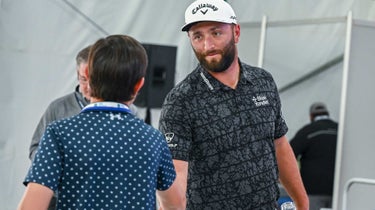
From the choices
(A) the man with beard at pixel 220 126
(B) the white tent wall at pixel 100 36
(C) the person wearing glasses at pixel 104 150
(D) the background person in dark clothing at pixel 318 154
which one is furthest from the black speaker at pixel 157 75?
(C) the person wearing glasses at pixel 104 150

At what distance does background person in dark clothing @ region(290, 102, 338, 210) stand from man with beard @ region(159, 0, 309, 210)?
154 inches

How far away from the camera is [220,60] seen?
3387mm

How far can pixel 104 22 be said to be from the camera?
7.41 meters

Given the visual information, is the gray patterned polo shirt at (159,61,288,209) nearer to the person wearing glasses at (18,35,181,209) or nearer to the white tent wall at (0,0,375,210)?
the person wearing glasses at (18,35,181,209)

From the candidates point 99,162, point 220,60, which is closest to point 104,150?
point 99,162

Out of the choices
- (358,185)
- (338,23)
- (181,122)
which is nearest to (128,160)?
(181,122)

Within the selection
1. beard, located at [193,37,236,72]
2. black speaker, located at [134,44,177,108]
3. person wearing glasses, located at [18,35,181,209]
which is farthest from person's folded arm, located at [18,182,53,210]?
black speaker, located at [134,44,177,108]

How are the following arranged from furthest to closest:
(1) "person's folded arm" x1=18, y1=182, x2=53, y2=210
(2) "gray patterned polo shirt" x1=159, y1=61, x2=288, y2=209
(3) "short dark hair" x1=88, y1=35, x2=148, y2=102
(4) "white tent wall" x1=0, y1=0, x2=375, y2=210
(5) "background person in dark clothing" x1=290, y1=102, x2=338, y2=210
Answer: (5) "background person in dark clothing" x1=290, y1=102, x2=338, y2=210, (4) "white tent wall" x1=0, y1=0, x2=375, y2=210, (2) "gray patterned polo shirt" x1=159, y1=61, x2=288, y2=209, (3) "short dark hair" x1=88, y1=35, x2=148, y2=102, (1) "person's folded arm" x1=18, y1=182, x2=53, y2=210

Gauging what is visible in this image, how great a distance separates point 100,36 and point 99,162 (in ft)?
16.8

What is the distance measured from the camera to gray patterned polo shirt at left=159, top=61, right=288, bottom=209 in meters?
3.27

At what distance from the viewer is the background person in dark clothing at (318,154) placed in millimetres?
7293

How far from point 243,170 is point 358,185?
12.5ft

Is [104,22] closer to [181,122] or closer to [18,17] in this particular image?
[18,17]

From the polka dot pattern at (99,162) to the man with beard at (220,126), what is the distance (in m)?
0.70
